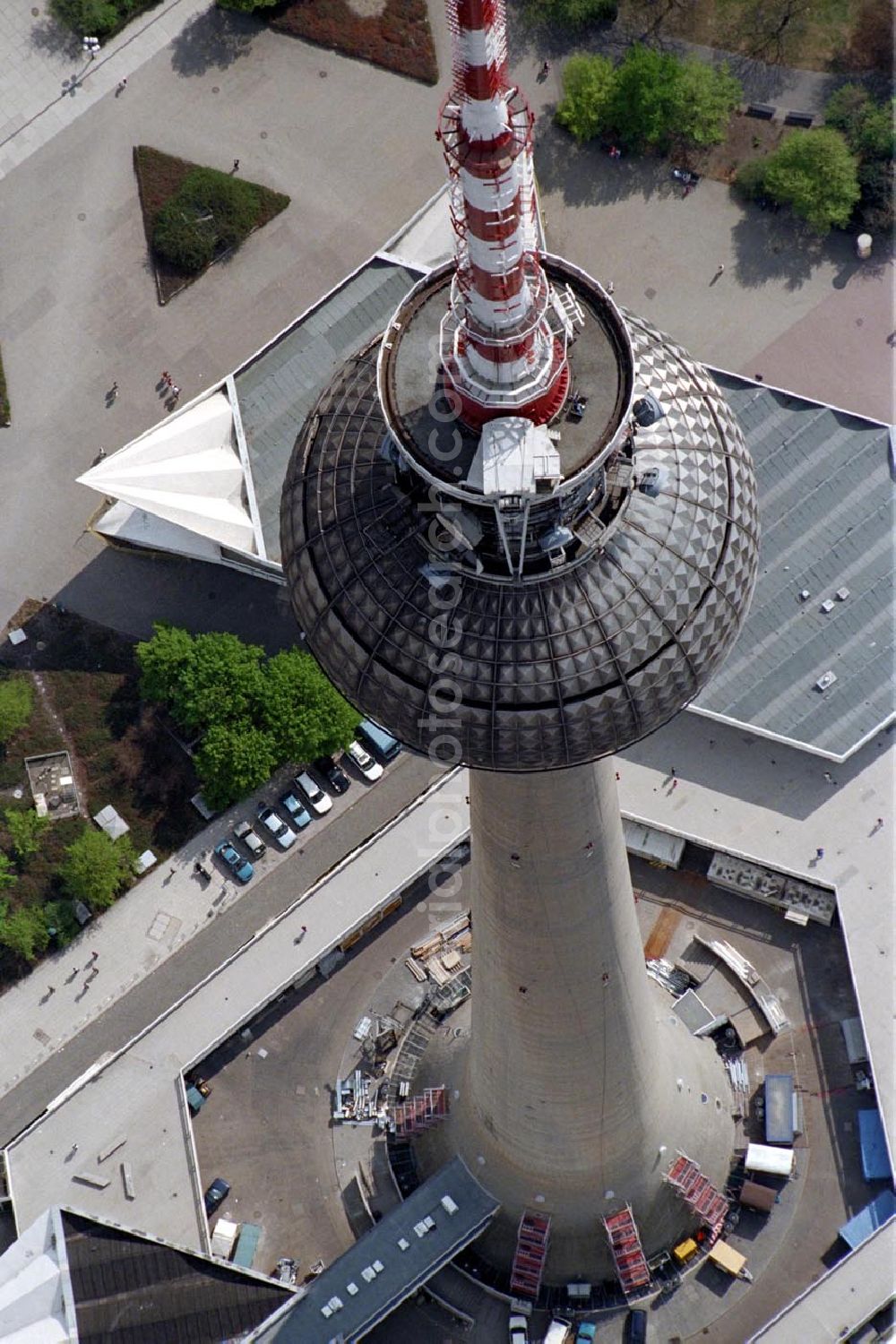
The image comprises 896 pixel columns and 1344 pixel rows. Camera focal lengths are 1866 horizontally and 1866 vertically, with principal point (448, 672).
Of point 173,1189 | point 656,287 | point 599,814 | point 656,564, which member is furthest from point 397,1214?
point 656,287

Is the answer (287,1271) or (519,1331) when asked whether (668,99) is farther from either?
(519,1331)

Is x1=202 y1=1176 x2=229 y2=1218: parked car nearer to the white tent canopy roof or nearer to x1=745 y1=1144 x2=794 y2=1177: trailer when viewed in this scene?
x1=745 y1=1144 x2=794 y2=1177: trailer

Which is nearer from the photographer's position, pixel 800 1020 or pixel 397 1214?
pixel 397 1214

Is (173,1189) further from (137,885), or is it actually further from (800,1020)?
(800,1020)

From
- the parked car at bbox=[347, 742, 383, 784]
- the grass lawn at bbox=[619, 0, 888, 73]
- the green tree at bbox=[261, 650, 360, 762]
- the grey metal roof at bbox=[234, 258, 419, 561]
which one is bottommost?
the parked car at bbox=[347, 742, 383, 784]

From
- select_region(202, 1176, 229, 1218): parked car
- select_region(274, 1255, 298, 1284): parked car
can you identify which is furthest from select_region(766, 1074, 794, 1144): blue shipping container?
select_region(202, 1176, 229, 1218): parked car

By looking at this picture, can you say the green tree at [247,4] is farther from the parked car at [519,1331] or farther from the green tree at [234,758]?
the parked car at [519,1331]

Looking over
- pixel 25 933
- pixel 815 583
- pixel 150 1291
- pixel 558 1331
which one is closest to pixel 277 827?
pixel 25 933
